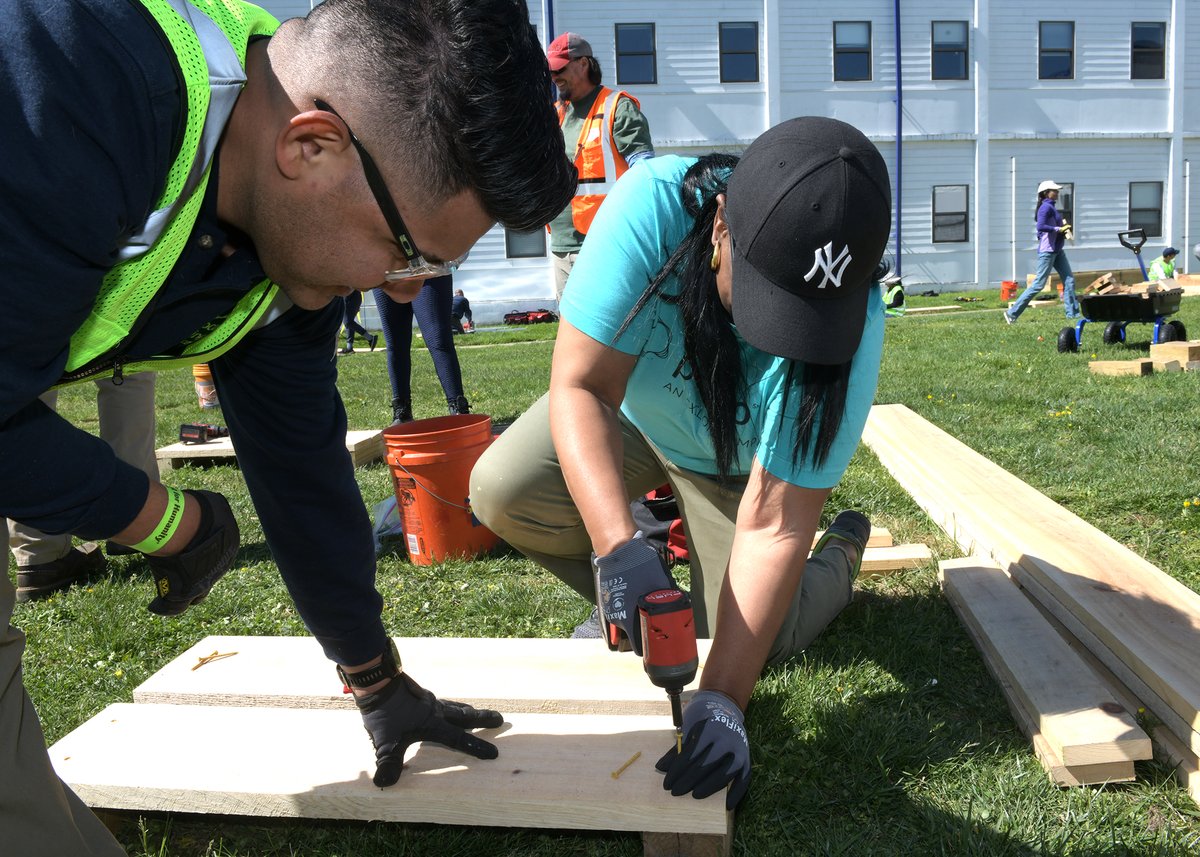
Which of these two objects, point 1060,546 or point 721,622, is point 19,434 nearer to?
point 721,622

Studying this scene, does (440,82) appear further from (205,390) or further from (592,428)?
(205,390)

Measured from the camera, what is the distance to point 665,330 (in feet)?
8.06

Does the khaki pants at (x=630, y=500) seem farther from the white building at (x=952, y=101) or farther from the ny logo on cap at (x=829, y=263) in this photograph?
the white building at (x=952, y=101)

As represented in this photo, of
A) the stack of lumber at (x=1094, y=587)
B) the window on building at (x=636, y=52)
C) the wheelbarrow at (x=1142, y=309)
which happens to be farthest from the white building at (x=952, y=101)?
the stack of lumber at (x=1094, y=587)

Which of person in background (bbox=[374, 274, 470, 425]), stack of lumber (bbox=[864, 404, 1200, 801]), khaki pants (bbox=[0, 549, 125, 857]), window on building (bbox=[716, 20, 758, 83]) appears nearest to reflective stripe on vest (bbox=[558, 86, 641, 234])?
person in background (bbox=[374, 274, 470, 425])

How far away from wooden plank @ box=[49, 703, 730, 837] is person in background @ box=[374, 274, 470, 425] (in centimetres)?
316

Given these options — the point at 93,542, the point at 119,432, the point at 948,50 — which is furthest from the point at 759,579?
the point at 948,50

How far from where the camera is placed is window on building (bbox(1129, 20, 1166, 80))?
21.1m

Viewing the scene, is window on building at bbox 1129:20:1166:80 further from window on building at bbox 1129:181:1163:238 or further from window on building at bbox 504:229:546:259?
window on building at bbox 504:229:546:259

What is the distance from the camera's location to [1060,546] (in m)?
3.01

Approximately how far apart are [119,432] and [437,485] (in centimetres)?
137

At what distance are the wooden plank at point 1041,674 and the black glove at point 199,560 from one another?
1.81 metres

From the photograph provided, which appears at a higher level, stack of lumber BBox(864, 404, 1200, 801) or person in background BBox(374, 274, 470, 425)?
person in background BBox(374, 274, 470, 425)

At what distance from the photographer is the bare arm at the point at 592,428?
2146 millimetres
